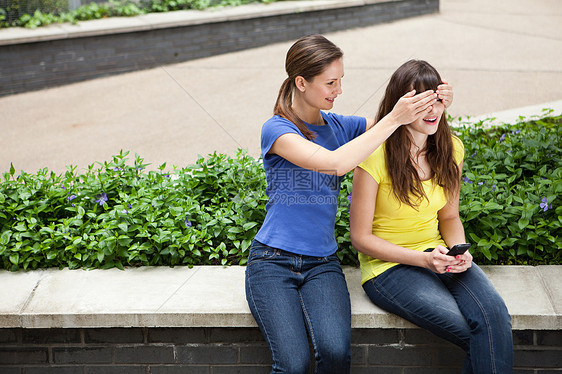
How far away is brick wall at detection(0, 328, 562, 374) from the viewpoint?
2.75 meters

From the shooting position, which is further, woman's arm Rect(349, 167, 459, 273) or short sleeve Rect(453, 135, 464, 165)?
short sleeve Rect(453, 135, 464, 165)

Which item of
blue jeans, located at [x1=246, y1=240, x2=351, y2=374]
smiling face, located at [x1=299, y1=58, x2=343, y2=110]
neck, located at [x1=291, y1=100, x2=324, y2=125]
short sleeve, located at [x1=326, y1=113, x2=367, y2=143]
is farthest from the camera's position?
short sleeve, located at [x1=326, y1=113, x2=367, y2=143]

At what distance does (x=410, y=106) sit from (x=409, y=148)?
1.08 feet

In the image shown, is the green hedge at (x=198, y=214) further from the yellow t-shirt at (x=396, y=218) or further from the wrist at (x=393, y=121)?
the wrist at (x=393, y=121)

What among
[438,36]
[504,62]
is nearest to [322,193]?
[504,62]

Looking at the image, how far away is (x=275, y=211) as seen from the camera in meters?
2.73

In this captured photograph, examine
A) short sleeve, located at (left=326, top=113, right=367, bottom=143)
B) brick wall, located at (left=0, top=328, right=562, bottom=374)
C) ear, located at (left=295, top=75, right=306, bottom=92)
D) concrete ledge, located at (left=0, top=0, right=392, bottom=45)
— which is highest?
concrete ledge, located at (left=0, top=0, right=392, bottom=45)

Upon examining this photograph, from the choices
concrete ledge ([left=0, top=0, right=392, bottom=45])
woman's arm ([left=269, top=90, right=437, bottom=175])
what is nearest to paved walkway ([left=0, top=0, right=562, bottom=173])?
concrete ledge ([left=0, top=0, right=392, bottom=45])

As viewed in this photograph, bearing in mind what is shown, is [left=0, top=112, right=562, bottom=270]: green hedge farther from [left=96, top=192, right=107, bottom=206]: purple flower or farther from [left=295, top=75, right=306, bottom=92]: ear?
[left=295, top=75, right=306, bottom=92]: ear

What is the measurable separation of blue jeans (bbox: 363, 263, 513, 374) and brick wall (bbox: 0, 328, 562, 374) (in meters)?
0.20

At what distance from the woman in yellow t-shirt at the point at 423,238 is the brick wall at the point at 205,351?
219 mm

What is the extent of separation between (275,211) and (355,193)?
346 mm

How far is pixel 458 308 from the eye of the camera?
8.45 feet

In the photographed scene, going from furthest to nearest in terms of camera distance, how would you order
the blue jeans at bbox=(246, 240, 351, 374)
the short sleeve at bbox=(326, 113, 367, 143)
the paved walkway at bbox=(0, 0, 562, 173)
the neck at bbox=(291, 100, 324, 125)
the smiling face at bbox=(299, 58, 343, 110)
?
the paved walkway at bbox=(0, 0, 562, 173)
the short sleeve at bbox=(326, 113, 367, 143)
the neck at bbox=(291, 100, 324, 125)
the smiling face at bbox=(299, 58, 343, 110)
the blue jeans at bbox=(246, 240, 351, 374)
